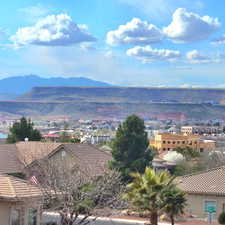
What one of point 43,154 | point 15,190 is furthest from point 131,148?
point 15,190

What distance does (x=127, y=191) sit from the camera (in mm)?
32188

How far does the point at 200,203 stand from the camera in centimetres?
3994

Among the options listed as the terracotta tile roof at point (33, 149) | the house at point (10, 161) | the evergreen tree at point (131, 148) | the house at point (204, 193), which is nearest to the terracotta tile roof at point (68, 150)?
the terracotta tile roof at point (33, 149)

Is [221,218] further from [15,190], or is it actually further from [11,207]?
[11,207]

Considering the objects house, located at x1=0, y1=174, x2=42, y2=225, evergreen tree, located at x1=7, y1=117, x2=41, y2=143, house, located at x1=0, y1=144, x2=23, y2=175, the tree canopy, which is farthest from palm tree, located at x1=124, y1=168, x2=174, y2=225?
evergreen tree, located at x1=7, y1=117, x2=41, y2=143

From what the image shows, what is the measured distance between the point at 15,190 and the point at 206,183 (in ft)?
71.2

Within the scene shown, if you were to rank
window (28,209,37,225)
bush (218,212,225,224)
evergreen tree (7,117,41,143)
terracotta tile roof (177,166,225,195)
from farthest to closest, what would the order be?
1. evergreen tree (7,117,41,143)
2. terracotta tile roof (177,166,225,195)
3. bush (218,212,225,224)
4. window (28,209,37,225)

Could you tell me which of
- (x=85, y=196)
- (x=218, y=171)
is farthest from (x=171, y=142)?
(x=85, y=196)

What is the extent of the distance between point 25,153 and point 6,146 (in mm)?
2700

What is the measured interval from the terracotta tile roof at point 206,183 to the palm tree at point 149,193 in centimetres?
848

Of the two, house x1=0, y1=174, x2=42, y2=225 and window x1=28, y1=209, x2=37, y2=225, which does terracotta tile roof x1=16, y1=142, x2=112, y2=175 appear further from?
house x1=0, y1=174, x2=42, y2=225

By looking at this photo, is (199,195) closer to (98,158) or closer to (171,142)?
(98,158)

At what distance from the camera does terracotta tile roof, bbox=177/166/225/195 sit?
39562 mm

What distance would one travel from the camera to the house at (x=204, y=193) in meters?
39.1
